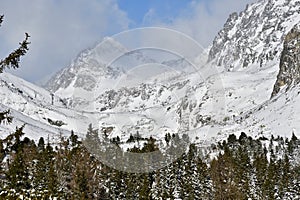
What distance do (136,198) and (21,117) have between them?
11122cm

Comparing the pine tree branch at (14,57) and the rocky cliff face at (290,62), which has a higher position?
the rocky cliff face at (290,62)

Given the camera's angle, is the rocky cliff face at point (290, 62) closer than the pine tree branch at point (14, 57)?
No

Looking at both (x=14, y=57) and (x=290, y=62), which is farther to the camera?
(x=290, y=62)

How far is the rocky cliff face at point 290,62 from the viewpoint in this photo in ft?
578

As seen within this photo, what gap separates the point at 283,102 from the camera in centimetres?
15012

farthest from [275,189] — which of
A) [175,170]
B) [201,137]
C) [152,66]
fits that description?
[201,137]

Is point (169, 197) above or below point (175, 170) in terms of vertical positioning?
below

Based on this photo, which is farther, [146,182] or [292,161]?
[292,161]

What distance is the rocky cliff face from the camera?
17625 centimetres

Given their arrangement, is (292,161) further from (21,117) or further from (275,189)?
(21,117)

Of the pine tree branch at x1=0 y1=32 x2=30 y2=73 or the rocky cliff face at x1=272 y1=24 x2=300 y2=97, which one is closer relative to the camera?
the pine tree branch at x1=0 y1=32 x2=30 y2=73

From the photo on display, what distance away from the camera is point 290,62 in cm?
18350

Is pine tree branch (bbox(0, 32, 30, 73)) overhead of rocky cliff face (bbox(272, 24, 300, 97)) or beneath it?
beneath

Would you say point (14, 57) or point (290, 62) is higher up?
point (290, 62)
